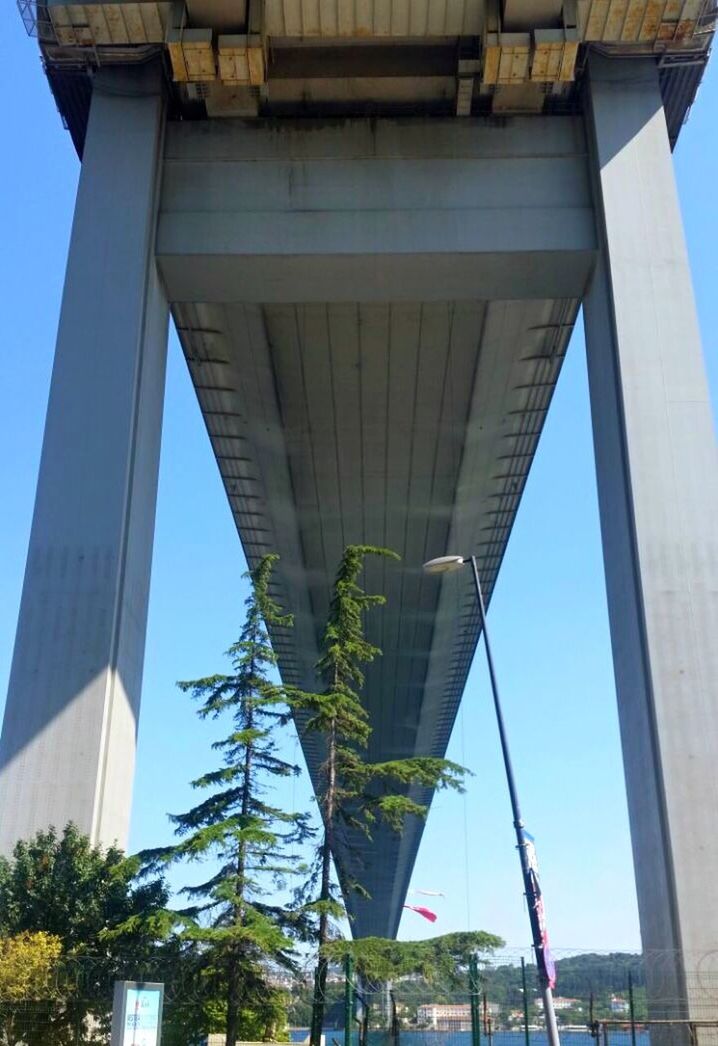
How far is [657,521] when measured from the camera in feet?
59.7

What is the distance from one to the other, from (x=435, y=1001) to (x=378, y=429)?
20921mm

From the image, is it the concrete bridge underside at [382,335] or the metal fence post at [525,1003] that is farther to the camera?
the concrete bridge underside at [382,335]

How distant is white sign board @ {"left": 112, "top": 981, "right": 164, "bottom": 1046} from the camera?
12047 mm

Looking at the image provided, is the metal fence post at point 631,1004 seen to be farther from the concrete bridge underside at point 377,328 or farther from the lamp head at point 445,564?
the lamp head at point 445,564

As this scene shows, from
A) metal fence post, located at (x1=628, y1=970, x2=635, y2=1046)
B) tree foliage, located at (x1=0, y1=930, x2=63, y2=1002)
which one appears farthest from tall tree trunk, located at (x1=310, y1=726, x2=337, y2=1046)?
metal fence post, located at (x1=628, y1=970, x2=635, y2=1046)

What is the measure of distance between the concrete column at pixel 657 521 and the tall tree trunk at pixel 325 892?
4.85m

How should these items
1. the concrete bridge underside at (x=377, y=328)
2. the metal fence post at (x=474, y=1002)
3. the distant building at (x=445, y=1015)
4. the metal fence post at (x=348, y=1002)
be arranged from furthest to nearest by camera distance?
the concrete bridge underside at (x=377, y=328)
the distant building at (x=445, y=1015)
the metal fence post at (x=474, y=1002)
the metal fence post at (x=348, y=1002)

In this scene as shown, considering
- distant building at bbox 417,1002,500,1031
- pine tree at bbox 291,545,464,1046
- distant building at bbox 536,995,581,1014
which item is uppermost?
pine tree at bbox 291,545,464,1046

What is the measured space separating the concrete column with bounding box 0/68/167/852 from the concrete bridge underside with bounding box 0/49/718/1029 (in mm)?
43

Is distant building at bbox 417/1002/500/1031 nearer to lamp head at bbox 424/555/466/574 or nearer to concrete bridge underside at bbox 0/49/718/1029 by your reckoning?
concrete bridge underside at bbox 0/49/718/1029

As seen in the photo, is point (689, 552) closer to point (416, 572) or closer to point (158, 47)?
point (158, 47)

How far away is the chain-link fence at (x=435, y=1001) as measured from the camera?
46.6ft

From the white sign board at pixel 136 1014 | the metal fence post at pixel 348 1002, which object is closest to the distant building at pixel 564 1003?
the metal fence post at pixel 348 1002

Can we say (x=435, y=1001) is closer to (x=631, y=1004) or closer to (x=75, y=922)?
(x=631, y=1004)
